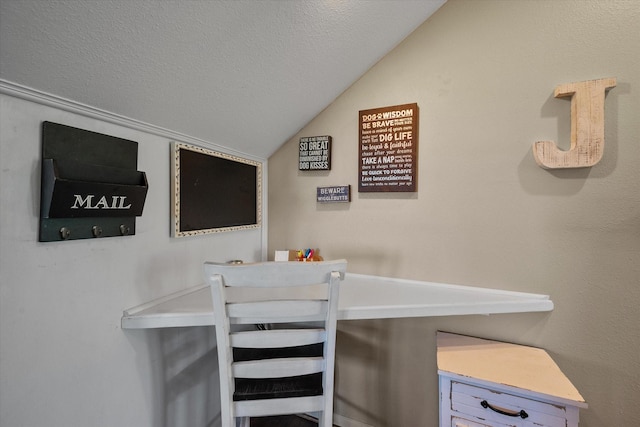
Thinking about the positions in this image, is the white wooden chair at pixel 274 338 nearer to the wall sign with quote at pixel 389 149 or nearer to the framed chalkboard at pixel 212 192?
the framed chalkboard at pixel 212 192

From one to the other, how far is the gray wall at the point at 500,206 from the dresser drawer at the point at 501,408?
373 mm

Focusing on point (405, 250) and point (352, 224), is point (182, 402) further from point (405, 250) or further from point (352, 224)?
point (405, 250)

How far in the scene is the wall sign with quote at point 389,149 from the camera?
1.48 metres

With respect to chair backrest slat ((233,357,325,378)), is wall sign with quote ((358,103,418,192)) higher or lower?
higher

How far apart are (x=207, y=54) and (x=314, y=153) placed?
2.72 feet

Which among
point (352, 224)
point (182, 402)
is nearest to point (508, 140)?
point (352, 224)

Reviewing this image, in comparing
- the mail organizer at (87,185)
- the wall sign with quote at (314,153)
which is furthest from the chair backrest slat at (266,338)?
the wall sign with quote at (314,153)

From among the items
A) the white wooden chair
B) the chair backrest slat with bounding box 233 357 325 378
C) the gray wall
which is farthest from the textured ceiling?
the chair backrest slat with bounding box 233 357 325 378

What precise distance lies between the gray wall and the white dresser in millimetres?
179

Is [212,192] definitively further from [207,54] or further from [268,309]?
[268,309]

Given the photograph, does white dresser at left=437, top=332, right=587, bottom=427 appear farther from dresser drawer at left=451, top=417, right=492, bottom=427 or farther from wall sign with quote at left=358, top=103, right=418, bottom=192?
wall sign with quote at left=358, top=103, right=418, bottom=192

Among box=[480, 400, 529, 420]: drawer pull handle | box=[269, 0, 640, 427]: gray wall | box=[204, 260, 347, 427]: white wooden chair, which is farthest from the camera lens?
box=[269, 0, 640, 427]: gray wall

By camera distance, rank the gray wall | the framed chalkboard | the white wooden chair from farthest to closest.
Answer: the framed chalkboard, the gray wall, the white wooden chair

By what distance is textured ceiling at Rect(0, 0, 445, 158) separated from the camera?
722 millimetres
